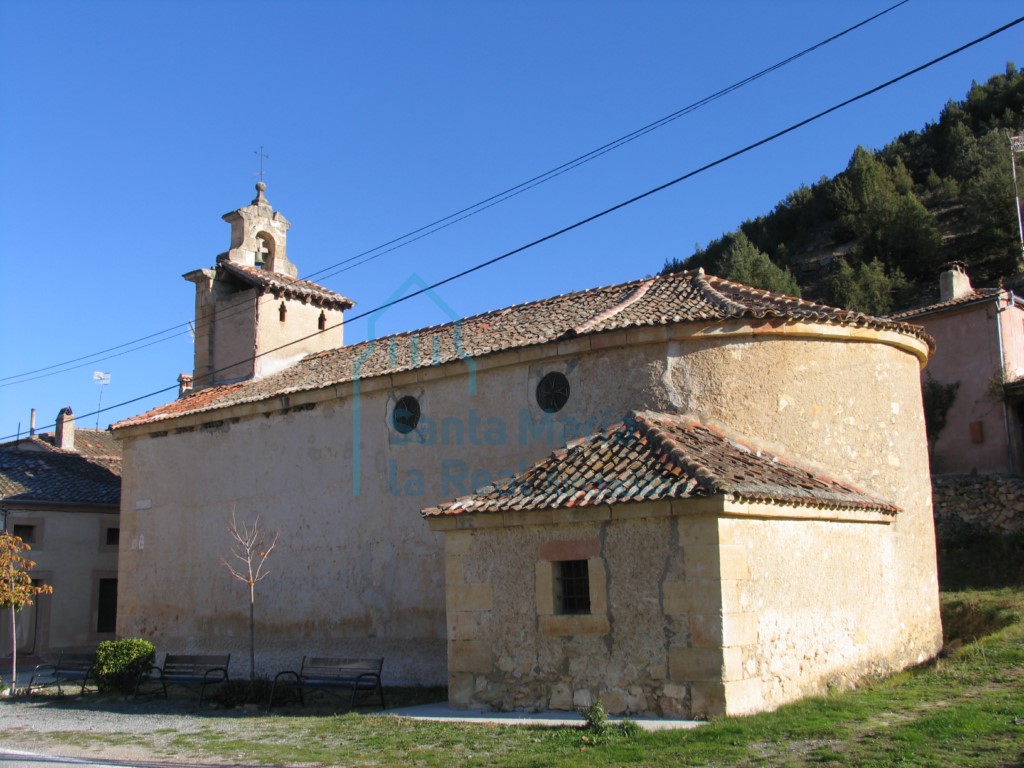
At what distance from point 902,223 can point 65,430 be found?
33.5m

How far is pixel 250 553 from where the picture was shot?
16906 millimetres

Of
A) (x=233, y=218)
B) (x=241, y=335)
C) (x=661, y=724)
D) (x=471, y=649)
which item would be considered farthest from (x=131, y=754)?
(x=233, y=218)

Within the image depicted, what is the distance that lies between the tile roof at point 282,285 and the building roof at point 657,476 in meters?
11.2

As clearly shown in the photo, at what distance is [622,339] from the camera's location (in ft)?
42.8

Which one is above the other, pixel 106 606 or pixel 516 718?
pixel 106 606

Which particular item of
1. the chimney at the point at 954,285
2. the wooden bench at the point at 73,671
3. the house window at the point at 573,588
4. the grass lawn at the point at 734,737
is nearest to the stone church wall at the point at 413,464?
the house window at the point at 573,588

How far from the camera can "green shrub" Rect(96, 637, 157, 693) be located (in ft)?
50.5

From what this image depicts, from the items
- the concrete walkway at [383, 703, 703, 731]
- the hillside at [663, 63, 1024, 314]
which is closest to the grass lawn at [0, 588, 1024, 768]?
the concrete walkway at [383, 703, 703, 731]

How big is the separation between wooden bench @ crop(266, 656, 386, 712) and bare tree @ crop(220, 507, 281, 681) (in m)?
2.37

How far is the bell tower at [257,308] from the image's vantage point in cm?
2114

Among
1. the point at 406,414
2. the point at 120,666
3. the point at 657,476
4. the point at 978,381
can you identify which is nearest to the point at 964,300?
the point at 978,381

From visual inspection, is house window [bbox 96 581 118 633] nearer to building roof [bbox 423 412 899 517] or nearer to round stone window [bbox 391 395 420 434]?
round stone window [bbox 391 395 420 434]

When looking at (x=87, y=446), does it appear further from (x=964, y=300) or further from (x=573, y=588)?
(x=964, y=300)

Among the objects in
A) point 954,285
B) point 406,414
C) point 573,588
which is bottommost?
point 573,588
